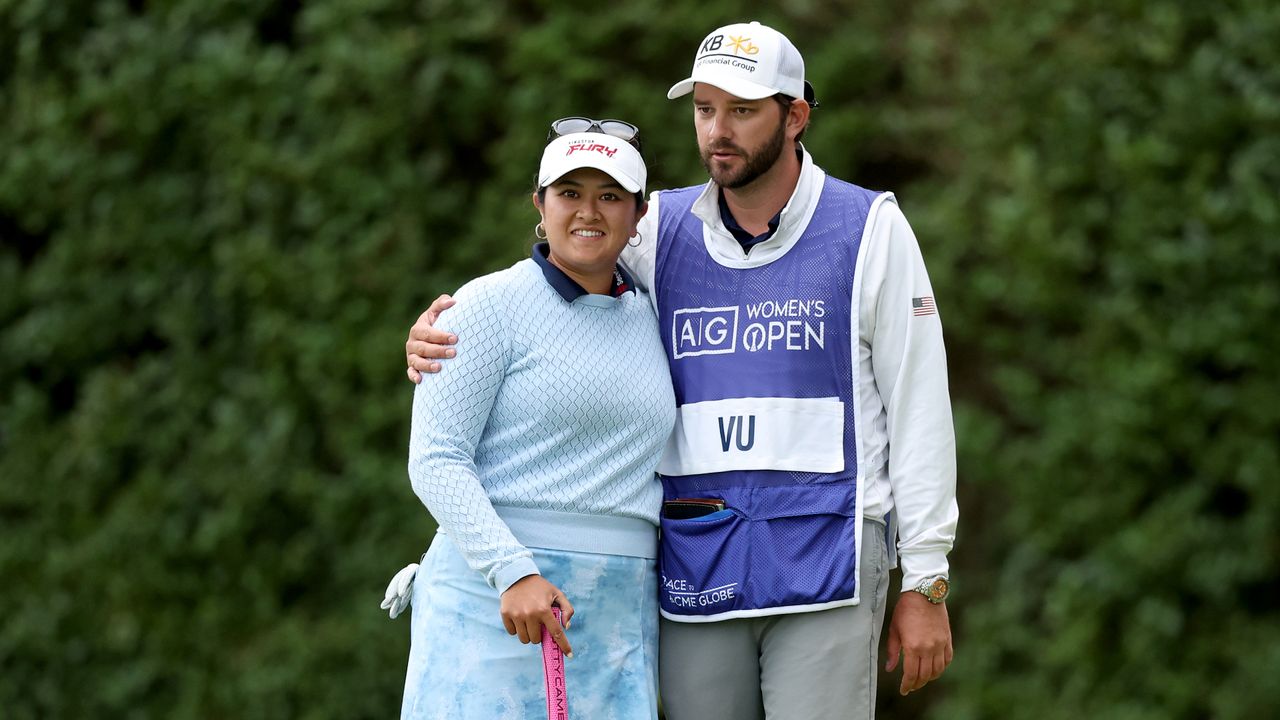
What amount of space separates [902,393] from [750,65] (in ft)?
2.34

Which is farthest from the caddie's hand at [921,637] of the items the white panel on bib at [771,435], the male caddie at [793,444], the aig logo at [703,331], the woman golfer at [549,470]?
the aig logo at [703,331]

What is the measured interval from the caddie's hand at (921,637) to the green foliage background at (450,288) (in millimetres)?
1571

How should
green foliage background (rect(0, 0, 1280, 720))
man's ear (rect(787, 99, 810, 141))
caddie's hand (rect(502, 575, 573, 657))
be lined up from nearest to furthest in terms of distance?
caddie's hand (rect(502, 575, 573, 657)) → man's ear (rect(787, 99, 810, 141)) → green foliage background (rect(0, 0, 1280, 720))

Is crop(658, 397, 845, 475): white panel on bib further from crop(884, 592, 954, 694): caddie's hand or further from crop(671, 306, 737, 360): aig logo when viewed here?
crop(884, 592, 954, 694): caddie's hand

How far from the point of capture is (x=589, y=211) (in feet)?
10.5

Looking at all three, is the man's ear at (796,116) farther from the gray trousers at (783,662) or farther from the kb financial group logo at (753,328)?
the gray trousers at (783,662)

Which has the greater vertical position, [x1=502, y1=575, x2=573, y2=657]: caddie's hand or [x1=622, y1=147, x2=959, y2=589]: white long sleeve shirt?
[x1=622, y1=147, x2=959, y2=589]: white long sleeve shirt

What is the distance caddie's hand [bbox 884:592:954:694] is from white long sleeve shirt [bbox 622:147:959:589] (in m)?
0.06

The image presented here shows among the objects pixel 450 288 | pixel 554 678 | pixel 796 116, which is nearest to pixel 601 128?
pixel 796 116

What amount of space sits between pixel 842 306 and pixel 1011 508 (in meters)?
1.90

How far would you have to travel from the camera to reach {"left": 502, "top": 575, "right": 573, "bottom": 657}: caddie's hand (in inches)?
116

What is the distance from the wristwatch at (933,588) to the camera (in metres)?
3.27

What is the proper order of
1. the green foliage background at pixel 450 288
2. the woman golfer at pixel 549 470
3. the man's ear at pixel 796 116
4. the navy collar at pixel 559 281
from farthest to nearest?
the green foliage background at pixel 450 288 < the man's ear at pixel 796 116 < the navy collar at pixel 559 281 < the woman golfer at pixel 549 470

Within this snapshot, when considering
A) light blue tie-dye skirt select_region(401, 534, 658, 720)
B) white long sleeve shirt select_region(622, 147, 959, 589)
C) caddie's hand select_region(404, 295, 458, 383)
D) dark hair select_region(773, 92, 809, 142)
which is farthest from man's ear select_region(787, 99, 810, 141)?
light blue tie-dye skirt select_region(401, 534, 658, 720)
